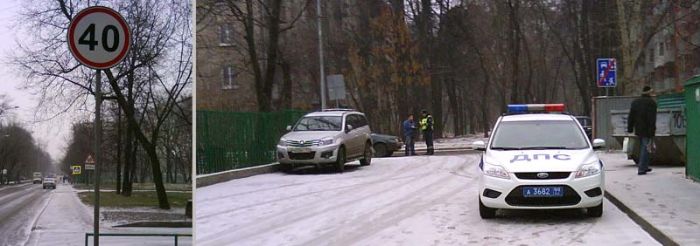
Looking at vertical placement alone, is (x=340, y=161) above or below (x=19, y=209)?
above

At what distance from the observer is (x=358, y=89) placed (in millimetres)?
28359

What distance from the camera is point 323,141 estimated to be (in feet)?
47.1

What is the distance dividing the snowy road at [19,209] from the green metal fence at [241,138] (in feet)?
15.2

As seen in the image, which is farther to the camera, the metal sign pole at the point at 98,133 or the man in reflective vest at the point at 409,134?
the man in reflective vest at the point at 409,134

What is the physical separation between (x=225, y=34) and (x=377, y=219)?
2752mm

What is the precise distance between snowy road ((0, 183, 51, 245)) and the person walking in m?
16.5

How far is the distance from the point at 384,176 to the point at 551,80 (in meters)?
3.79

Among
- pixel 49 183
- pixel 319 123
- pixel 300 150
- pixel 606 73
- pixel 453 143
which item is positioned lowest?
pixel 49 183

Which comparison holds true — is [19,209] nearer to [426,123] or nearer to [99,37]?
[99,37]

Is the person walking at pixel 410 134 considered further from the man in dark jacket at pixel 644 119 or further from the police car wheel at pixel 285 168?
→ the man in dark jacket at pixel 644 119

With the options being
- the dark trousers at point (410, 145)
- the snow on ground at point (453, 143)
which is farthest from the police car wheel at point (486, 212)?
the dark trousers at point (410, 145)

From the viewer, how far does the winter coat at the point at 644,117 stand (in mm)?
11039

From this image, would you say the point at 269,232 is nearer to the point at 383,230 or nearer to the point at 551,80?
the point at 383,230

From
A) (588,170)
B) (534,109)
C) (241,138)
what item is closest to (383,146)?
(241,138)
